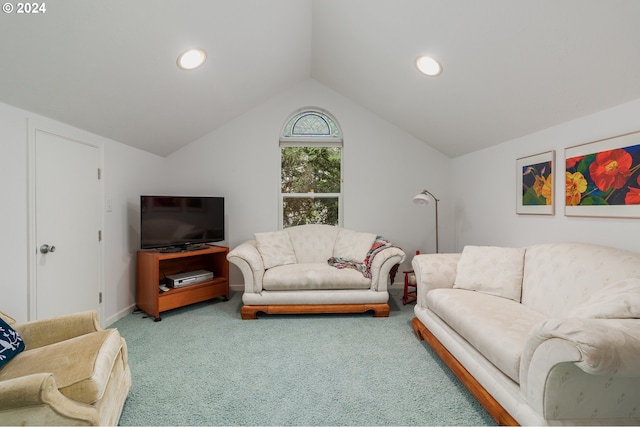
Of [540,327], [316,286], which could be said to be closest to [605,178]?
[540,327]

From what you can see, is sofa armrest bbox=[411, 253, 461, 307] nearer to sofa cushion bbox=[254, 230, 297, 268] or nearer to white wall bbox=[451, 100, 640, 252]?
white wall bbox=[451, 100, 640, 252]

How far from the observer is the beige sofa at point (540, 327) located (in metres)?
1.17

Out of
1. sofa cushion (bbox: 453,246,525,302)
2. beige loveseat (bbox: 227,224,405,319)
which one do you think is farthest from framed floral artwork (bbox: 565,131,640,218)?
beige loveseat (bbox: 227,224,405,319)

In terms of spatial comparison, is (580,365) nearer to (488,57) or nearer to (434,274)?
(434,274)

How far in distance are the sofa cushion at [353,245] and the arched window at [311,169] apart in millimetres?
482

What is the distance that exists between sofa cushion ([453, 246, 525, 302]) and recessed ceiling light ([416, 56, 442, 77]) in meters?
1.60

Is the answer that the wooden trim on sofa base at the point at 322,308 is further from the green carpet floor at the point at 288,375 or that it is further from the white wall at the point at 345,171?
the white wall at the point at 345,171

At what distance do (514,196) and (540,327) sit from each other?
1.98 meters

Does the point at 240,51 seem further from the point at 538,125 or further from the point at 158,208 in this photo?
the point at 538,125

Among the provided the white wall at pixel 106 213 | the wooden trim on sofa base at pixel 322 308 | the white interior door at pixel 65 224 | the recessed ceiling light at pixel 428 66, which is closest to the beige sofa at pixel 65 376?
the white wall at pixel 106 213

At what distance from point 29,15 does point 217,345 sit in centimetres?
247

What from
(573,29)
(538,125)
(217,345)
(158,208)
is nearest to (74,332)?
(217,345)

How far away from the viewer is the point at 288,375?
2035 mm

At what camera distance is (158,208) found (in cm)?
319
